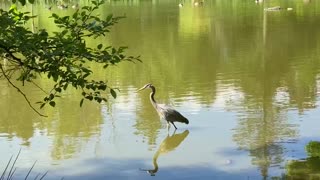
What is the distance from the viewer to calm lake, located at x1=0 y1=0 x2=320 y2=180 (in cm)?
909

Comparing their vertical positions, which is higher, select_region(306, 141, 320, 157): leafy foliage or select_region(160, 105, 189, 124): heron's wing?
select_region(160, 105, 189, 124): heron's wing

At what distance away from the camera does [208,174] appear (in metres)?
8.61

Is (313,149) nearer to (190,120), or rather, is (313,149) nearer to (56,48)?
(190,120)

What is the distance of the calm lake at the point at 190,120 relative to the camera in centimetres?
909

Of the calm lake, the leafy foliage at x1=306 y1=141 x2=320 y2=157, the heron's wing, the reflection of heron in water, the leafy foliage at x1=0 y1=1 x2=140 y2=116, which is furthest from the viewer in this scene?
the heron's wing

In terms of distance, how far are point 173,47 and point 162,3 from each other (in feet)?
101

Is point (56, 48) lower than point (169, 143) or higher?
higher

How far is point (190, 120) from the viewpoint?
11.9 metres

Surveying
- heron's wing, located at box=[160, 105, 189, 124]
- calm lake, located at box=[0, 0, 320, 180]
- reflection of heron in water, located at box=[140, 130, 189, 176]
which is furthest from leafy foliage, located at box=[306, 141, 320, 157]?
heron's wing, located at box=[160, 105, 189, 124]

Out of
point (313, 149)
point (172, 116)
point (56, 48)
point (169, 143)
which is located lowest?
point (169, 143)

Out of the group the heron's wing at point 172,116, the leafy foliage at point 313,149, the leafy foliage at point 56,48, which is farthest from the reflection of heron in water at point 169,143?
the leafy foliage at point 56,48

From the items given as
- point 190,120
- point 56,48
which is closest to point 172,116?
point 190,120

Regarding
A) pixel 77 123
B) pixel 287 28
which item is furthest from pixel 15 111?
pixel 287 28

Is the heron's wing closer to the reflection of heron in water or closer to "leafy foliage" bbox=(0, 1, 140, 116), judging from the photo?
the reflection of heron in water
